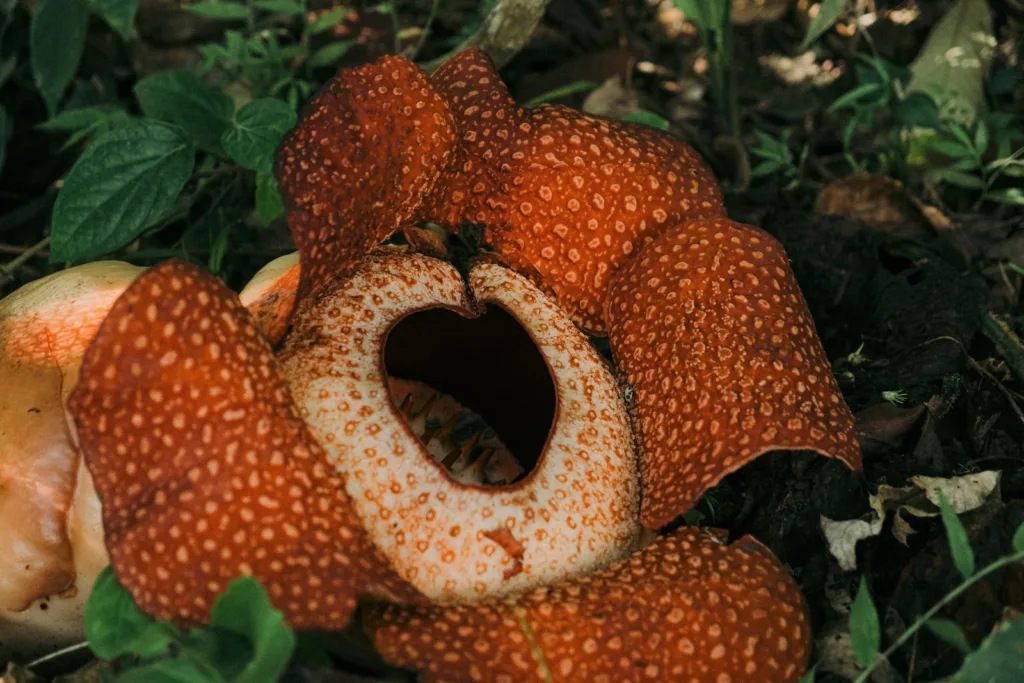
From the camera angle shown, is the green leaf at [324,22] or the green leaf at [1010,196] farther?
the green leaf at [324,22]

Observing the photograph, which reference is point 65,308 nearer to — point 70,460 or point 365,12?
point 70,460

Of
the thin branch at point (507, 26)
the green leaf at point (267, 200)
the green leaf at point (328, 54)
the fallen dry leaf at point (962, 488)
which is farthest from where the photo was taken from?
the green leaf at point (328, 54)

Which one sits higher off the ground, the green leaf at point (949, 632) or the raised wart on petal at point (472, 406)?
the raised wart on petal at point (472, 406)

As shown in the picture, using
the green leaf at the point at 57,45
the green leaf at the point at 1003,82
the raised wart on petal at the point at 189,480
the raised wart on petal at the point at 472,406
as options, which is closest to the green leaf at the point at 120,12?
the green leaf at the point at 57,45

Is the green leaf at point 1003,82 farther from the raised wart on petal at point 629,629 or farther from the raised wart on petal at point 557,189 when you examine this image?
the raised wart on petal at point 629,629

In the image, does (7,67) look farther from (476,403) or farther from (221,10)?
(476,403)

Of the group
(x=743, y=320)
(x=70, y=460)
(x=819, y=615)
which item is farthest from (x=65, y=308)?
(x=819, y=615)

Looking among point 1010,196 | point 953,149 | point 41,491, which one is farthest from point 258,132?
point 1010,196

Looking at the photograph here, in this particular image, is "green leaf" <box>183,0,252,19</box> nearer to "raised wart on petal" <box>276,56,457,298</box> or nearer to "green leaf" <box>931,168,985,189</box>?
"raised wart on petal" <box>276,56,457,298</box>
